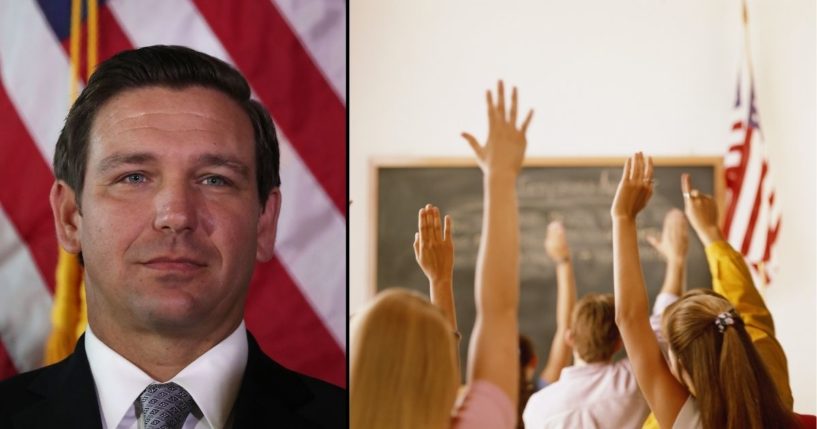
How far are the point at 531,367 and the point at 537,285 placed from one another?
0.65 ft

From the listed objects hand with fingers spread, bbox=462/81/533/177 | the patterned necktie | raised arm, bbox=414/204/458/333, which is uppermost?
hand with fingers spread, bbox=462/81/533/177

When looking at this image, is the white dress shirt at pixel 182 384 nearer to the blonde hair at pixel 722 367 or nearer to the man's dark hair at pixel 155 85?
the man's dark hair at pixel 155 85

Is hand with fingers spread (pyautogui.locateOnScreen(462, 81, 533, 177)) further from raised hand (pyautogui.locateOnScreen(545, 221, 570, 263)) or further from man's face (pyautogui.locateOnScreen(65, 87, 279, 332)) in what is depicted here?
man's face (pyautogui.locateOnScreen(65, 87, 279, 332))

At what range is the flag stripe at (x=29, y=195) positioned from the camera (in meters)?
2.21

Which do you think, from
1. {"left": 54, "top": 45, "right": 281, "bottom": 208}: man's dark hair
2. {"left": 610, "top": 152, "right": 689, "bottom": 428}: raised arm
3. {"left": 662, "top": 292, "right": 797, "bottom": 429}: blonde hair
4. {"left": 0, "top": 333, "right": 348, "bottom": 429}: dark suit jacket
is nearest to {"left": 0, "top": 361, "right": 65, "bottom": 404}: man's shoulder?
{"left": 0, "top": 333, "right": 348, "bottom": 429}: dark suit jacket

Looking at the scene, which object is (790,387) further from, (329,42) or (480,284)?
(329,42)

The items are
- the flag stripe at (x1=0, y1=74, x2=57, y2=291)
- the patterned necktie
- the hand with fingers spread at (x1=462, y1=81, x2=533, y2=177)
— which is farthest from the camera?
the hand with fingers spread at (x1=462, y1=81, x2=533, y2=177)

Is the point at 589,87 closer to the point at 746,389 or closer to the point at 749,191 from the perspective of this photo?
the point at 749,191

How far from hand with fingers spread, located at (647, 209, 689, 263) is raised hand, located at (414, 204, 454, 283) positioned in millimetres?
492

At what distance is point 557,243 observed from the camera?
7.70ft

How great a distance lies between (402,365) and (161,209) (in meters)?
0.63

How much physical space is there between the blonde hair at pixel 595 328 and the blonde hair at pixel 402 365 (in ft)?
1.01

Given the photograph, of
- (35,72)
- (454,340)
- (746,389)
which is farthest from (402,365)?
(35,72)

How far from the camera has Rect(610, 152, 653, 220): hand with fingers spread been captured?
230 centimetres
